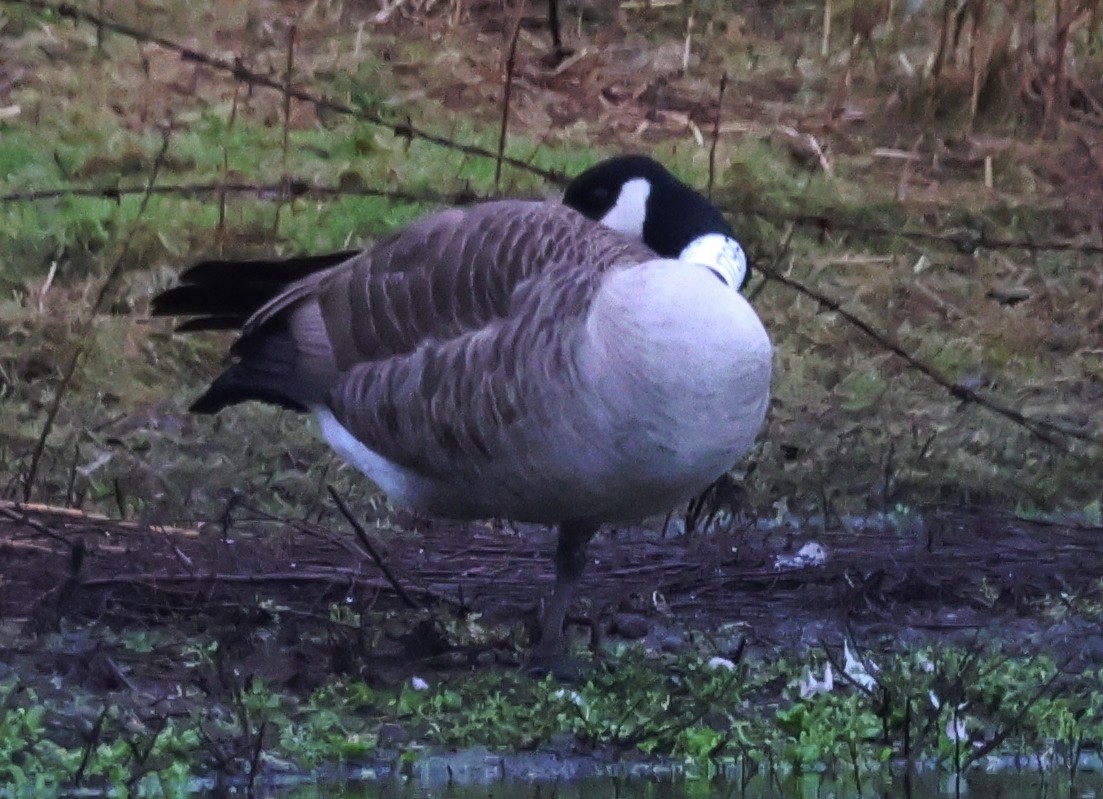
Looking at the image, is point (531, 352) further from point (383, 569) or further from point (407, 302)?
point (383, 569)

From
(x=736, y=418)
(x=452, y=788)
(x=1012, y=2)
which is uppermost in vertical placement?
(x=1012, y=2)

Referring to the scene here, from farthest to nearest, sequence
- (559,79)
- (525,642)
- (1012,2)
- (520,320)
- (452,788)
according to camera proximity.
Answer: (559,79) → (1012,2) → (525,642) → (520,320) → (452,788)

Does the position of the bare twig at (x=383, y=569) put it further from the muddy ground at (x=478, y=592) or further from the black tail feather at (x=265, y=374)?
the black tail feather at (x=265, y=374)

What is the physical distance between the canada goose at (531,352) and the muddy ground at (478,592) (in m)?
0.32

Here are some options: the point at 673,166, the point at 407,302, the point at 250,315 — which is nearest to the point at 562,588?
the point at 407,302

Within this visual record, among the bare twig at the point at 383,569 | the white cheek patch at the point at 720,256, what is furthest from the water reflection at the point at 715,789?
the white cheek patch at the point at 720,256

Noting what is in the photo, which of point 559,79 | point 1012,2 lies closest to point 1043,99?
point 1012,2

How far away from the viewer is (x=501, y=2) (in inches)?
456

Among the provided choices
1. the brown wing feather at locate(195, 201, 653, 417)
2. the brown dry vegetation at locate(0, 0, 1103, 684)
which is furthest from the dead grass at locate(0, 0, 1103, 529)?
the brown wing feather at locate(195, 201, 653, 417)

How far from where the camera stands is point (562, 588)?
17.0ft

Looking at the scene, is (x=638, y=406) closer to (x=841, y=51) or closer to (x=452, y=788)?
(x=452, y=788)

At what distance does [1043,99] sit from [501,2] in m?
2.83

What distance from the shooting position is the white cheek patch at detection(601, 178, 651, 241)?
542cm

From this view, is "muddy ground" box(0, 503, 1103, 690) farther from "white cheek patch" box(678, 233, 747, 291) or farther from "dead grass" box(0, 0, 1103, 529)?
"white cheek patch" box(678, 233, 747, 291)
